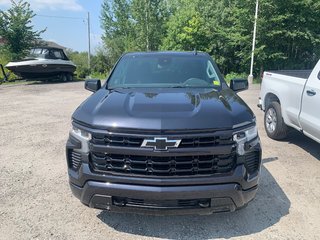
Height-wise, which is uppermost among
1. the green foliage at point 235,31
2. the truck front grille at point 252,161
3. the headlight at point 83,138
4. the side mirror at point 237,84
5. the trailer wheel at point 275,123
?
the green foliage at point 235,31

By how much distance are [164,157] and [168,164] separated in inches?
2.8

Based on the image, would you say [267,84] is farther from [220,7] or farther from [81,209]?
[220,7]

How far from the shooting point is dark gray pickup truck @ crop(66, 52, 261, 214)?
2.79 metres

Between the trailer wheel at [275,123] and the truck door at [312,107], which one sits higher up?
the truck door at [312,107]

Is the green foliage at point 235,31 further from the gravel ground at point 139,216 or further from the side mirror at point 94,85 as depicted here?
the side mirror at point 94,85

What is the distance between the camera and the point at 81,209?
3664mm

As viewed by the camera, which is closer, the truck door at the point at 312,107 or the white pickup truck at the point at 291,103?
the truck door at the point at 312,107

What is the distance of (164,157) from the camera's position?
2812 millimetres

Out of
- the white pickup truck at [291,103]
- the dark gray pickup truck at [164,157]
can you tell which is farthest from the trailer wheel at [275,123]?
the dark gray pickup truck at [164,157]

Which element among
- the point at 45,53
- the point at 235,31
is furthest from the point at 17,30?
the point at 235,31

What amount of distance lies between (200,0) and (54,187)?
25.0 meters

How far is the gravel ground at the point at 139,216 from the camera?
3225 mm

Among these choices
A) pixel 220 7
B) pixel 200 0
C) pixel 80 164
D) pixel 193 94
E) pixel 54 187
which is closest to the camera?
pixel 80 164

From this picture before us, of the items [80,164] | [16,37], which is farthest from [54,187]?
[16,37]
